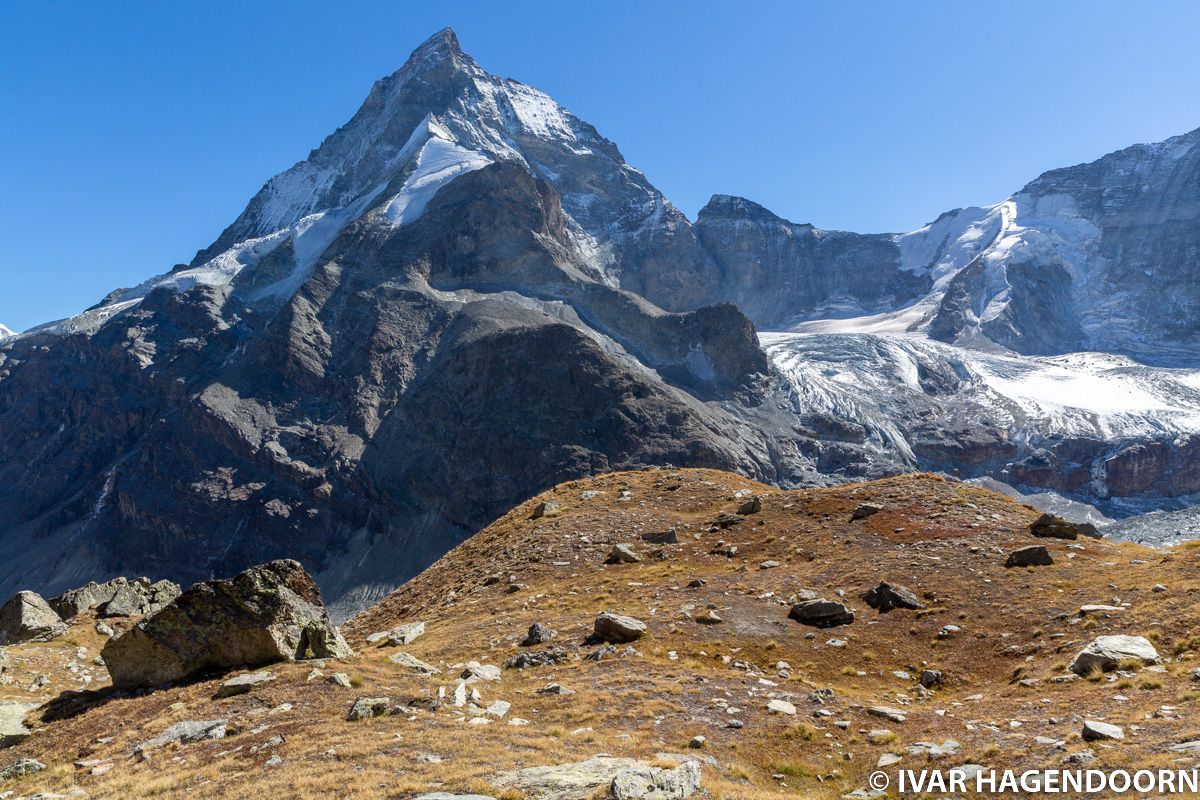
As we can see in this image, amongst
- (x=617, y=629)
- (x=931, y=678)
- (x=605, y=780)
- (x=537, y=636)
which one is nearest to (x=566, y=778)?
(x=605, y=780)

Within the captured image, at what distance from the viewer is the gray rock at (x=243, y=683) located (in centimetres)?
1778

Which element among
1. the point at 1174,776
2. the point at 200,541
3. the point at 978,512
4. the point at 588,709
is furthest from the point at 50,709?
the point at 200,541

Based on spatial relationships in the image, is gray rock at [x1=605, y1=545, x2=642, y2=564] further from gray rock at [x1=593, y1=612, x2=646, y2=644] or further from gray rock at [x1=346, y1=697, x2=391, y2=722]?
gray rock at [x1=346, y1=697, x2=391, y2=722]

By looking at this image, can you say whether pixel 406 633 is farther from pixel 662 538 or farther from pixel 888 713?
pixel 888 713

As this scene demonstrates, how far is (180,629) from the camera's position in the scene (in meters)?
20.0

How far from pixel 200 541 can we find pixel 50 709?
19960 centimetres

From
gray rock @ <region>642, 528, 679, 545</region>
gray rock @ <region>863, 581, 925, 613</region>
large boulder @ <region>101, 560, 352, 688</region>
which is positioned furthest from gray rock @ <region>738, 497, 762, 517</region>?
large boulder @ <region>101, 560, 352, 688</region>

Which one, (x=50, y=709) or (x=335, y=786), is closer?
(x=335, y=786)

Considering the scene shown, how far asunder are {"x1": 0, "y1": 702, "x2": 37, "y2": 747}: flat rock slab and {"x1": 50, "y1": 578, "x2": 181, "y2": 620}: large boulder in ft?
48.1

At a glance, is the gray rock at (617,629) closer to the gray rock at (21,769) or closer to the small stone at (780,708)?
the small stone at (780,708)

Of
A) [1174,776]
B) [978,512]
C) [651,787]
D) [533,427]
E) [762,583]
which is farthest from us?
[533,427]

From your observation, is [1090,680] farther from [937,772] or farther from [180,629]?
[180,629]

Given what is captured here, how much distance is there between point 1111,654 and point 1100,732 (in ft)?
16.4

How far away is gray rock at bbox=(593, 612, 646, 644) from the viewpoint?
2158cm
